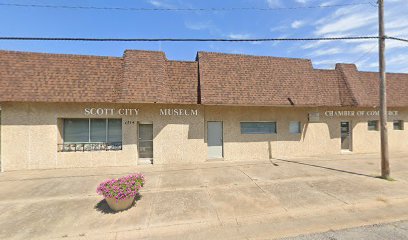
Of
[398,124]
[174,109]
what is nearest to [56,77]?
[174,109]

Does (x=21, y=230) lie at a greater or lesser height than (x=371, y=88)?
lesser

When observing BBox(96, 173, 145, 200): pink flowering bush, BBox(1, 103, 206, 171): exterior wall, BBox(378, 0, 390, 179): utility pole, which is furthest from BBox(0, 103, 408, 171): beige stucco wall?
BBox(96, 173, 145, 200): pink flowering bush

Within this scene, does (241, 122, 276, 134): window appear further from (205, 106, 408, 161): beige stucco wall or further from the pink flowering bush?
the pink flowering bush

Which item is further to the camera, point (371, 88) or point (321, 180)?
point (371, 88)

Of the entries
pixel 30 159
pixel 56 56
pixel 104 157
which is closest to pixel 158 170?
pixel 104 157

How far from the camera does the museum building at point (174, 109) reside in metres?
10.1

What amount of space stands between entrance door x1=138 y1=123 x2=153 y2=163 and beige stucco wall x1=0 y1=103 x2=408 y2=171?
18.4 inches

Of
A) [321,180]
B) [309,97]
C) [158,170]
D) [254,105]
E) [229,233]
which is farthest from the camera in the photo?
[309,97]

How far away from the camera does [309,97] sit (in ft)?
40.5

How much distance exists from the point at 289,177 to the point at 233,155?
157 inches

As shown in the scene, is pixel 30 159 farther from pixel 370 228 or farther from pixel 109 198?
pixel 370 228

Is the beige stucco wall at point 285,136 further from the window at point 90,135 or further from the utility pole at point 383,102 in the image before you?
the window at point 90,135

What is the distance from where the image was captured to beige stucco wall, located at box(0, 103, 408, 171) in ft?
33.2

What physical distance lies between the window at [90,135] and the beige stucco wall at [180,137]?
1.24ft
